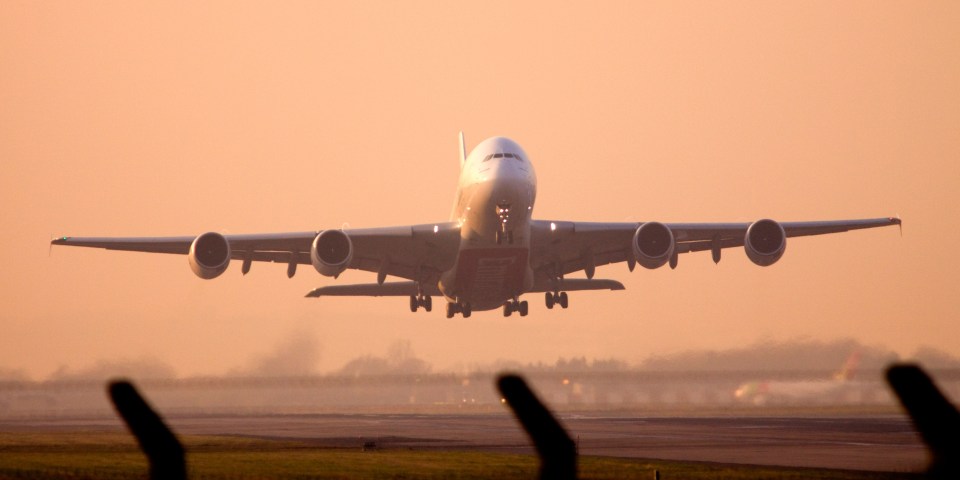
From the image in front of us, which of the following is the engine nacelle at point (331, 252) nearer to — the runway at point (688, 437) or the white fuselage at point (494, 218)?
the white fuselage at point (494, 218)

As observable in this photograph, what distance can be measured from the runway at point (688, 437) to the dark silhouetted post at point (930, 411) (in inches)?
674

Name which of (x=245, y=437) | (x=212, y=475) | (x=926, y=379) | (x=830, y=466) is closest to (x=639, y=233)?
(x=245, y=437)

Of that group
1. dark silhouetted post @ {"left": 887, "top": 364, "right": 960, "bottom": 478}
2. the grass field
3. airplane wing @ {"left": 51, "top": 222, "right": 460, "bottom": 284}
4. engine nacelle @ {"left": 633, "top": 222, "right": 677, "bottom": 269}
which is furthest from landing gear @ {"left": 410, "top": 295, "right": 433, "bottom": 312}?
dark silhouetted post @ {"left": 887, "top": 364, "right": 960, "bottom": 478}

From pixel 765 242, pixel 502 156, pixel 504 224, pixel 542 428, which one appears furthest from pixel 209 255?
pixel 542 428

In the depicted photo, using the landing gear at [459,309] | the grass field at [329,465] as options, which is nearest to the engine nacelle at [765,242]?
the landing gear at [459,309]

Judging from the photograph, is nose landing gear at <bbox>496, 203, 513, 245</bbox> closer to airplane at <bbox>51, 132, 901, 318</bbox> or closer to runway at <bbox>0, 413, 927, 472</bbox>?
airplane at <bbox>51, 132, 901, 318</bbox>

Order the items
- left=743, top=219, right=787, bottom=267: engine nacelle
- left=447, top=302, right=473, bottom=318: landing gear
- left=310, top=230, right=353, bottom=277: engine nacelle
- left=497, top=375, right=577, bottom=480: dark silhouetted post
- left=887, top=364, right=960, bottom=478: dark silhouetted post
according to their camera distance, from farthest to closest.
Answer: left=447, top=302, right=473, bottom=318: landing gear → left=743, top=219, right=787, bottom=267: engine nacelle → left=310, top=230, right=353, bottom=277: engine nacelle → left=497, top=375, right=577, bottom=480: dark silhouetted post → left=887, top=364, right=960, bottom=478: dark silhouetted post

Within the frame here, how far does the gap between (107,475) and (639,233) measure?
2721 centimetres

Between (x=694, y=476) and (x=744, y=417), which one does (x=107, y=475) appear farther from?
A: (x=744, y=417)

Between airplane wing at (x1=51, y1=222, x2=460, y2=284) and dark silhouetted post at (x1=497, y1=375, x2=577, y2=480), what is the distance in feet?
125

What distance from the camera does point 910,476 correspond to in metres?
21.6

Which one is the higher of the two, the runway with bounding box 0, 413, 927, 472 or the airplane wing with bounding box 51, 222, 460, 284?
the airplane wing with bounding box 51, 222, 460, 284

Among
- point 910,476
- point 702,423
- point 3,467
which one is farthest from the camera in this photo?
point 702,423

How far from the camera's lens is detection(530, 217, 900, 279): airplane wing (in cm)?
4553
